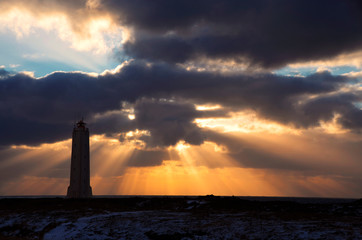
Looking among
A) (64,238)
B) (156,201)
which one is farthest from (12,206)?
(64,238)

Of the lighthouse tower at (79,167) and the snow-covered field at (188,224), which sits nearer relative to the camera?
the snow-covered field at (188,224)

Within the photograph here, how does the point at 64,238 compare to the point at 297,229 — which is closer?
the point at 297,229

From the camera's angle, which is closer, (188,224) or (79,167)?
(188,224)

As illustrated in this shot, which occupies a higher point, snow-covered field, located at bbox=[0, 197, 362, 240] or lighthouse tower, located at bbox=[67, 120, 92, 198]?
lighthouse tower, located at bbox=[67, 120, 92, 198]

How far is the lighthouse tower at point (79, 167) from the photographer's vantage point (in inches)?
2611

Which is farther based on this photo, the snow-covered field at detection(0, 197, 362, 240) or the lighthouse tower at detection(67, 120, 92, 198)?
the lighthouse tower at detection(67, 120, 92, 198)

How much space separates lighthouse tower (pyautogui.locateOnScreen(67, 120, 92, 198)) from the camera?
218 feet

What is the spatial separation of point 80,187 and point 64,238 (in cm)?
4188

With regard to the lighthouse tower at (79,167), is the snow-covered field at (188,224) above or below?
below

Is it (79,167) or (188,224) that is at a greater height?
(79,167)

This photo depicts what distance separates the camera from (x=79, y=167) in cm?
6669

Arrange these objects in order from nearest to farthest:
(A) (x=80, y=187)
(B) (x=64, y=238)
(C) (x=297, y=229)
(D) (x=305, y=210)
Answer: (C) (x=297, y=229) < (B) (x=64, y=238) < (D) (x=305, y=210) < (A) (x=80, y=187)

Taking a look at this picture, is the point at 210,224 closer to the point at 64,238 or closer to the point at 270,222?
the point at 270,222

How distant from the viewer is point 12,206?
4481 cm
